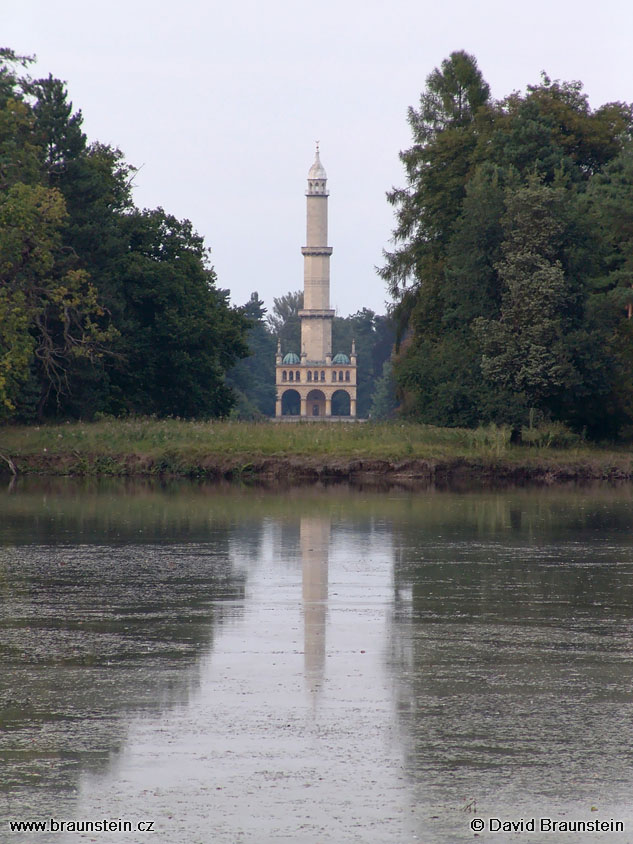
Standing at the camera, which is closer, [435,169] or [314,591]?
[314,591]

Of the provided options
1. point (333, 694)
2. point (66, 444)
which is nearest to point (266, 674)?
point (333, 694)

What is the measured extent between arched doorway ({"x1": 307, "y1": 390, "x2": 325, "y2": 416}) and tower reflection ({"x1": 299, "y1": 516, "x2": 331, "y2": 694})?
477 ft

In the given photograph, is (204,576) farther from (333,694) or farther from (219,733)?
(219,733)

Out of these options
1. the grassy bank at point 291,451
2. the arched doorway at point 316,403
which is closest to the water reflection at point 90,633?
the grassy bank at point 291,451

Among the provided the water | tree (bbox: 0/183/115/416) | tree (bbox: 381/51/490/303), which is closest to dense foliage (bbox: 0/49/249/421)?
tree (bbox: 0/183/115/416)

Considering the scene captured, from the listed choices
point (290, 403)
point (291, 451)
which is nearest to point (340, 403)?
point (290, 403)

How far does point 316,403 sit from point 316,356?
26.7 feet

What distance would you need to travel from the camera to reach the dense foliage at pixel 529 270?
44.2m

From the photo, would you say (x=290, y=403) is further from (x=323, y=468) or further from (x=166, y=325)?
(x=323, y=468)

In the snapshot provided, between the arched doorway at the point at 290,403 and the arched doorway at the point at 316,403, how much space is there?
1446 mm

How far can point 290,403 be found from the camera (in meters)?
173

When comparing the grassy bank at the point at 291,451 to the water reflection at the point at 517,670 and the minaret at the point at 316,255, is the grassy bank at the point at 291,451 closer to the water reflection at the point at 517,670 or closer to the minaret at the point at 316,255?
the water reflection at the point at 517,670

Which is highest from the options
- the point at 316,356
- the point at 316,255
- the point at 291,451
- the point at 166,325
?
the point at 316,255

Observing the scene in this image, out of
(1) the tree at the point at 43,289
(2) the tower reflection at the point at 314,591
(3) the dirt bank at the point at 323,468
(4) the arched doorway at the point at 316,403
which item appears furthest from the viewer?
(4) the arched doorway at the point at 316,403
